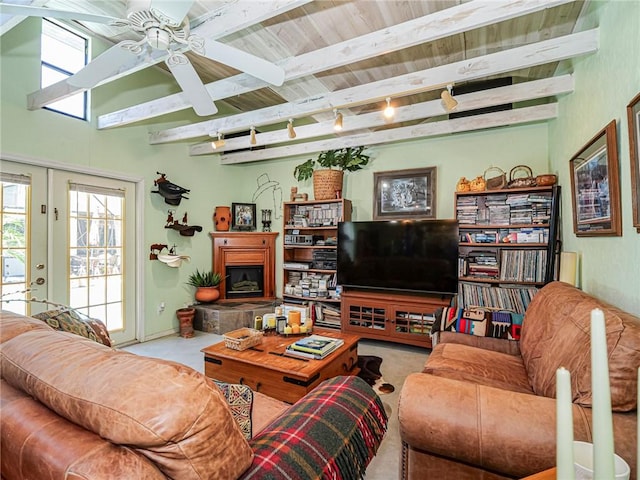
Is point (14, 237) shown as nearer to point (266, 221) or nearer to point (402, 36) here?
point (266, 221)

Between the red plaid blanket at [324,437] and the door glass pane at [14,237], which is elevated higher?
the door glass pane at [14,237]

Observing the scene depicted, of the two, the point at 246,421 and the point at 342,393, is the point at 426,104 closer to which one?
the point at 342,393

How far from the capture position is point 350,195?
4.44m

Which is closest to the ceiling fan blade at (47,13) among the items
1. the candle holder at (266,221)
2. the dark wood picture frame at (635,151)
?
the dark wood picture frame at (635,151)

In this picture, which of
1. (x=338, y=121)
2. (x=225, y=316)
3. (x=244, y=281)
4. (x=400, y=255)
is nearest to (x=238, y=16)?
(x=338, y=121)

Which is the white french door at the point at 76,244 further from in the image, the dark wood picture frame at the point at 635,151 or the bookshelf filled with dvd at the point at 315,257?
the dark wood picture frame at the point at 635,151

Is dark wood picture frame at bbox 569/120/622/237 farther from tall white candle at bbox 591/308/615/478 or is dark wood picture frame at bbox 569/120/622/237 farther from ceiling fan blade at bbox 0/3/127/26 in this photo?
ceiling fan blade at bbox 0/3/127/26

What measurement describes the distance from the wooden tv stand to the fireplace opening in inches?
57.8

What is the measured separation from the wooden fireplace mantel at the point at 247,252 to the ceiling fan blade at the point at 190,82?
240cm

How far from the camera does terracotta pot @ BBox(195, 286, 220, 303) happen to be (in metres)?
4.34

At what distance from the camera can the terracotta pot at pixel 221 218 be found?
15.5 ft

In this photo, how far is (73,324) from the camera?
181 centimetres

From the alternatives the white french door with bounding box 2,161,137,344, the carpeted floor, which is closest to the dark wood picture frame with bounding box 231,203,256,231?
the white french door with bounding box 2,161,137,344

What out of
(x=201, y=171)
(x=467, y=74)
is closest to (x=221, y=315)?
(x=201, y=171)
